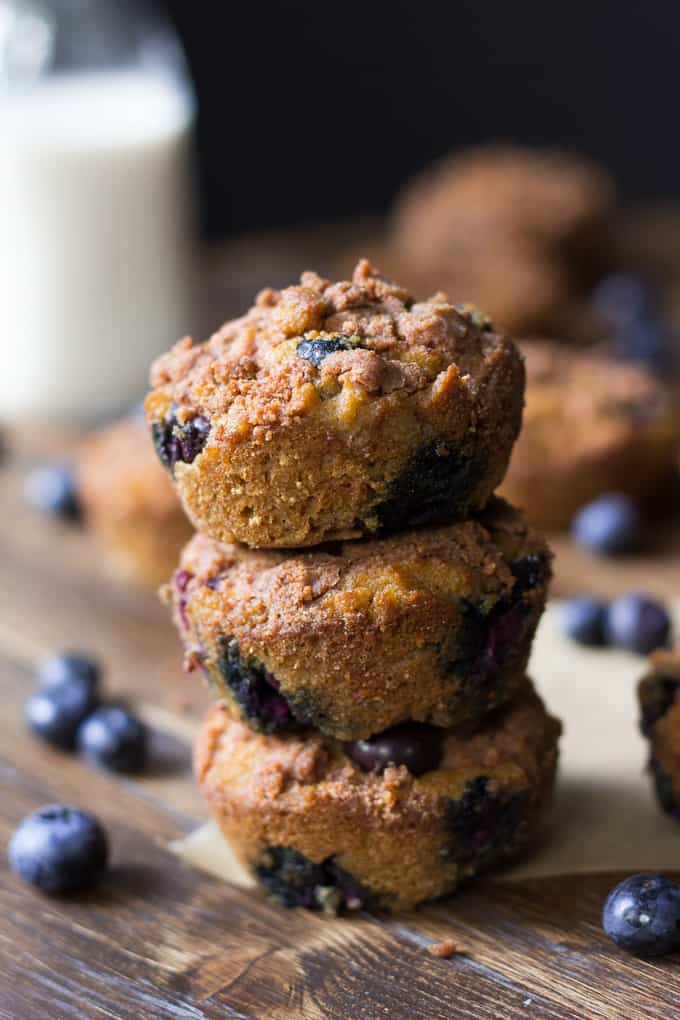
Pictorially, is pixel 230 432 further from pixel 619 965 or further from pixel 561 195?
pixel 561 195

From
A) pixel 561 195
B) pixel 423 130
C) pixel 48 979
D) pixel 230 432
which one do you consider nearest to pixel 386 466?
pixel 230 432

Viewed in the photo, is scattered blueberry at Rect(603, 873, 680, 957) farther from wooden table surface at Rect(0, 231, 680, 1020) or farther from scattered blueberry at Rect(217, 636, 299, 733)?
scattered blueberry at Rect(217, 636, 299, 733)

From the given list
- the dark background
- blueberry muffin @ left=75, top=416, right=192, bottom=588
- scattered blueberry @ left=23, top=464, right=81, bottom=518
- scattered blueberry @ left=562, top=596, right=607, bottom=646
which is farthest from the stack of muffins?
the dark background

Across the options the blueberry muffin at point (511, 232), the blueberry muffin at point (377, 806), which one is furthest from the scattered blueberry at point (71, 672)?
the blueberry muffin at point (511, 232)

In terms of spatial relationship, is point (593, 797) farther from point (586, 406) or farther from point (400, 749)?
point (586, 406)

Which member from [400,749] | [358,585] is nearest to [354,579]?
[358,585]

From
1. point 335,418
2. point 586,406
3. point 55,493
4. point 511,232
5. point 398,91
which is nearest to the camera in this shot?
point 335,418
